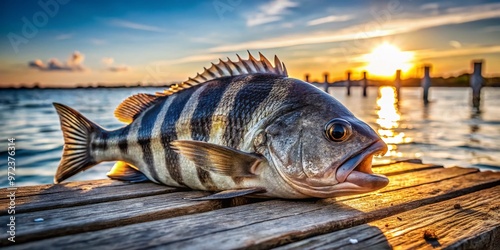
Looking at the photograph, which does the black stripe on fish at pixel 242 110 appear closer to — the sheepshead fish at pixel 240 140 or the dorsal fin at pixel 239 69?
the sheepshead fish at pixel 240 140

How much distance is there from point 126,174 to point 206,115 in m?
1.02

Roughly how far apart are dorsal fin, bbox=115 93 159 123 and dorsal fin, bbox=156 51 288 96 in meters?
0.43

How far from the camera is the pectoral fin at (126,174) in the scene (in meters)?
3.46

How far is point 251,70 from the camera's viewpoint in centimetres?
316

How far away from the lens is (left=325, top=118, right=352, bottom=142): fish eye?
2.48m

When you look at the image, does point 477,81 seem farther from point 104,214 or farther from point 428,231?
point 104,214

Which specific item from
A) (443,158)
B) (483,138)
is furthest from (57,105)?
(483,138)

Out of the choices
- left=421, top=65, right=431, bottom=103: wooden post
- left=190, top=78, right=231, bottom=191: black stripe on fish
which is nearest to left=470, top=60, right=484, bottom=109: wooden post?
left=421, top=65, right=431, bottom=103: wooden post

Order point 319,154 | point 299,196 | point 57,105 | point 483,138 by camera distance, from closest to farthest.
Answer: point 319,154 < point 299,196 < point 57,105 < point 483,138

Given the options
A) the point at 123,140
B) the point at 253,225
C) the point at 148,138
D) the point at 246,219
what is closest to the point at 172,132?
the point at 148,138

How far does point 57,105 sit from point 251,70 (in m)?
1.73

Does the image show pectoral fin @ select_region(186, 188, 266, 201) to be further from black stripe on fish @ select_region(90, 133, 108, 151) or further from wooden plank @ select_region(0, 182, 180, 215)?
black stripe on fish @ select_region(90, 133, 108, 151)

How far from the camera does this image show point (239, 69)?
3.20m

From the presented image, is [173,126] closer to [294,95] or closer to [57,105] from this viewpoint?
[294,95]
